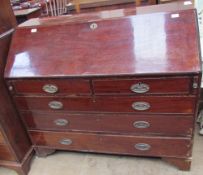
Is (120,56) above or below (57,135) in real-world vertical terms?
above

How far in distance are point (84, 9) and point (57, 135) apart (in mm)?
1531

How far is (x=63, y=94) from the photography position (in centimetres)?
136

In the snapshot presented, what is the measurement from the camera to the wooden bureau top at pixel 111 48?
1154 mm

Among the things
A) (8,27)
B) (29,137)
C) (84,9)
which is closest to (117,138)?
(29,137)

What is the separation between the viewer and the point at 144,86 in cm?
120

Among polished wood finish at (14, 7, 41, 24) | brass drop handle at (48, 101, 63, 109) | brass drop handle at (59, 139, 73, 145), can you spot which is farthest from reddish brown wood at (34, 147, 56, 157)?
polished wood finish at (14, 7, 41, 24)

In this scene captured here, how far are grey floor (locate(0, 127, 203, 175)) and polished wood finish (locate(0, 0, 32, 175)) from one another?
14 centimetres

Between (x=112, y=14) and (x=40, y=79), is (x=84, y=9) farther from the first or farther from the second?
(x=40, y=79)

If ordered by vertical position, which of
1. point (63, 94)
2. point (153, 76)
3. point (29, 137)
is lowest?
point (29, 137)

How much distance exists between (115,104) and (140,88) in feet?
0.62

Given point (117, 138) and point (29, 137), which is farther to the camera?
point (29, 137)

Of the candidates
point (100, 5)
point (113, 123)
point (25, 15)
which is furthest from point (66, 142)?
point (25, 15)

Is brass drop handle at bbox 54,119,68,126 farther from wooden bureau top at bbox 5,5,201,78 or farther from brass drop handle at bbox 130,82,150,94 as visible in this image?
brass drop handle at bbox 130,82,150,94

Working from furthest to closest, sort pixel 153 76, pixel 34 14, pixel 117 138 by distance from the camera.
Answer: pixel 34 14
pixel 117 138
pixel 153 76
